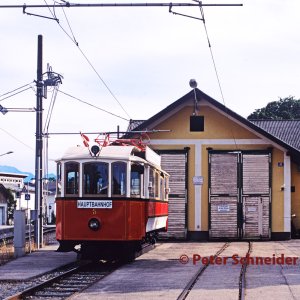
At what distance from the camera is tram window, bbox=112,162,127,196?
17.3 m

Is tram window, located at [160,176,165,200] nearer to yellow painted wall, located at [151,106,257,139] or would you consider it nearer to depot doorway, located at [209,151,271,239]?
depot doorway, located at [209,151,271,239]

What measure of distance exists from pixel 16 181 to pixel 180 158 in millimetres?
46381

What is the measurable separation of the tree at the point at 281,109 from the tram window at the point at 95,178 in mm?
65071

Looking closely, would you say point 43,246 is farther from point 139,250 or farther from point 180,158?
point 180,158

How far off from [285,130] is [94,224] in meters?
22.1

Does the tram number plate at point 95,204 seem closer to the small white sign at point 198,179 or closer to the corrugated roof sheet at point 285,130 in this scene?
the small white sign at point 198,179

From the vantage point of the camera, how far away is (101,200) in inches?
679

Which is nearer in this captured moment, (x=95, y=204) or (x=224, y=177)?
(x=95, y=204)

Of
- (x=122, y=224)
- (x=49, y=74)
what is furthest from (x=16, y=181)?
(x=122, y=224)

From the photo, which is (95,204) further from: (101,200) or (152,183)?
(152,183)

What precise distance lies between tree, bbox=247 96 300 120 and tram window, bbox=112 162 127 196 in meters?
65.1

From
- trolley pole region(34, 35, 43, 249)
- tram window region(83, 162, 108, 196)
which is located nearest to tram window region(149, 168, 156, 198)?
tram window region(83, 162, 108, 196)

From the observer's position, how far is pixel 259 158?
29.9 metres

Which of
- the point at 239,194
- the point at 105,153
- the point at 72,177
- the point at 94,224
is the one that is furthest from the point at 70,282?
the point at 239,194
